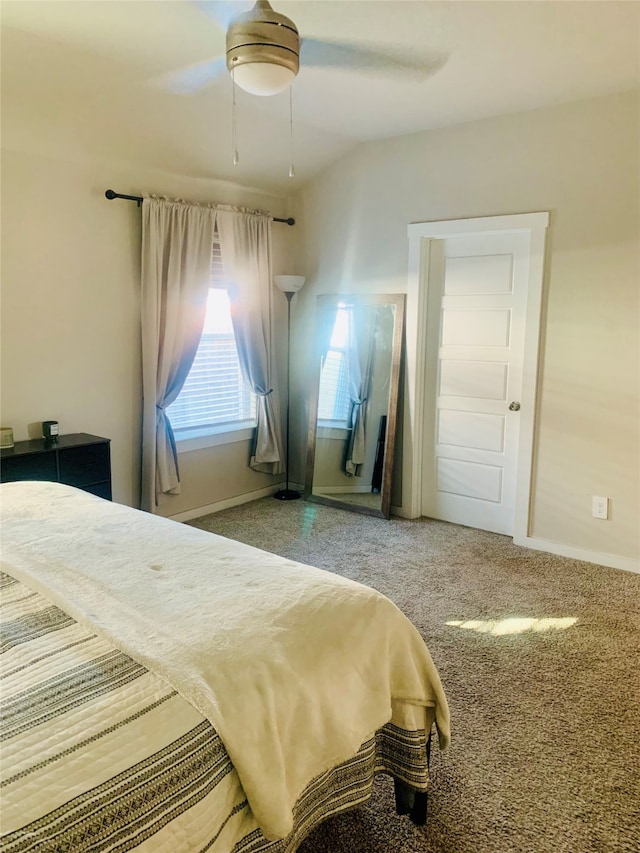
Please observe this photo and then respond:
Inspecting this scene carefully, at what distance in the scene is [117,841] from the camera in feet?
3.04

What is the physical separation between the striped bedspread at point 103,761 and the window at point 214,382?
9.98 ft

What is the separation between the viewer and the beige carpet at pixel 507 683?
1.77m

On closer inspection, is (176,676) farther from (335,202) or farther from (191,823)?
(335,202)

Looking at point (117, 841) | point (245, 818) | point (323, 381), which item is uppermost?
point (323, 381)

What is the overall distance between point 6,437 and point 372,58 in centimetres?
263

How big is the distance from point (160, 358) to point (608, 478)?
2837 mm

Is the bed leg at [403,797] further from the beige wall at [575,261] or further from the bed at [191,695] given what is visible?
the beige wall at [575,261]

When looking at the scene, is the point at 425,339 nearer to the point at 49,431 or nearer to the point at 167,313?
the point at 167,313

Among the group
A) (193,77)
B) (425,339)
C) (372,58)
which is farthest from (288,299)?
(372,58)

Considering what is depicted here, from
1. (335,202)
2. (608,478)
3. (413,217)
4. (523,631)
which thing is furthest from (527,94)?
(523,631)

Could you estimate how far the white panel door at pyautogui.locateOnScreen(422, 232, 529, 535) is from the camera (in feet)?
12.9

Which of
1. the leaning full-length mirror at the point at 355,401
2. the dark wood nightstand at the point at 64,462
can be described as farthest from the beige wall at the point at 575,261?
the dark wood nightstand at the point at 64,462

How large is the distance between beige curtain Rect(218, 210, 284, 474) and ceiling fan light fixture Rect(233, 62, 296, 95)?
2115mm

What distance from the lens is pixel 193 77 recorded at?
10.3ft
